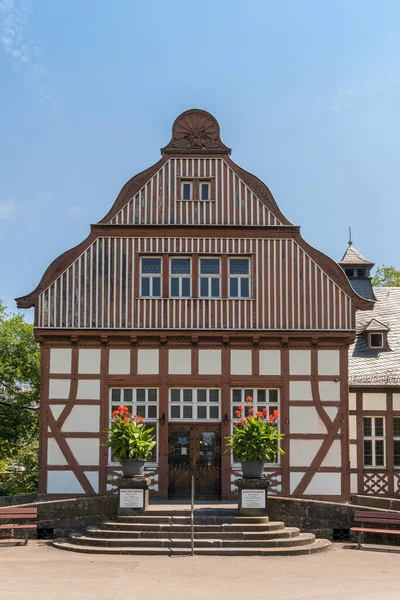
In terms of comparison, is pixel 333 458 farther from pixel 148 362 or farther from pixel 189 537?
pixel 189 537

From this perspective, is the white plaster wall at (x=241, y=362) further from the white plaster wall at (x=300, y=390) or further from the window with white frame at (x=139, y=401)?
the window with white frame at (x=139, y=401)

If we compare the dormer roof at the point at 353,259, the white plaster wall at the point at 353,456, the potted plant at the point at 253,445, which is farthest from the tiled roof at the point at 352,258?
the potted plant at the point at 253,445

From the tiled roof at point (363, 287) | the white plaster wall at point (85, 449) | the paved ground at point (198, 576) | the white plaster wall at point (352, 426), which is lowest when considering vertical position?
the paved ground at point (198, 576)

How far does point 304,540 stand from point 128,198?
1097 centimetres

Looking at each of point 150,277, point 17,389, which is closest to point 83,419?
point 150,277

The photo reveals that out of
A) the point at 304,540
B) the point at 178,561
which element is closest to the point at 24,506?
the point at 178,561

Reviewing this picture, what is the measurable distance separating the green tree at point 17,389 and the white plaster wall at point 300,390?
638 inches

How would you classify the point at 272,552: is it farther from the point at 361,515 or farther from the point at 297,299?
the point at 297,299

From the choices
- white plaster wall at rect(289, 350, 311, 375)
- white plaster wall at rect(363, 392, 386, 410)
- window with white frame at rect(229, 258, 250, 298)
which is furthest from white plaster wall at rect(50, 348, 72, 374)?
white plaster wall at rect(363, 392, 386, 410)

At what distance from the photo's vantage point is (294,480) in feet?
75.6

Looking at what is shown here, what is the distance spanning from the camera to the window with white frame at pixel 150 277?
24.0 metres

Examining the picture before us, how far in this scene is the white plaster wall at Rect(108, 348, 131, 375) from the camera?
2352 cm

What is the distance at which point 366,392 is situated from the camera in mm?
25734

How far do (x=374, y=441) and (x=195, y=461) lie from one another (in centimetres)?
585
